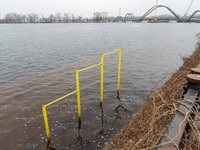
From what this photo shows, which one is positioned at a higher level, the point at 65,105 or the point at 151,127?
the point at 151,127

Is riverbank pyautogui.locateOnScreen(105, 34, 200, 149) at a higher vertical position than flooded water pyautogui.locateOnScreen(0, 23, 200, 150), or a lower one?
higher

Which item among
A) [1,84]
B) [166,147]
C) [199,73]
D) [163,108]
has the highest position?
[199,73]

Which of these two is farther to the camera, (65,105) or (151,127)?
(65,105)

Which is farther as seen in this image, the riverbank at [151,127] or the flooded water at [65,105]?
the flooded water at [65,105]

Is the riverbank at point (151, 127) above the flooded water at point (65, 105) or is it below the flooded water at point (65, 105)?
above

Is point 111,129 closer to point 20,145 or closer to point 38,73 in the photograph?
point 20,145

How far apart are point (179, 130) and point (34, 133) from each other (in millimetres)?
5195

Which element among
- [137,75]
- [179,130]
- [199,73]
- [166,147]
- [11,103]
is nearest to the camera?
[166,147]

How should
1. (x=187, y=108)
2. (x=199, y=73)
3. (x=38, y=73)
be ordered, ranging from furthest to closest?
(x=38, y=73) < (x=199, y=73) < (x=187, y=108)

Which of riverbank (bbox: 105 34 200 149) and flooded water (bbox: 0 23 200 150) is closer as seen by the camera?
riverbank (bbox: 105 34 200 149)

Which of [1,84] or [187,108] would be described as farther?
[1,84]

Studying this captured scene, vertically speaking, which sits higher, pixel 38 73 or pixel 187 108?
pixel 187 108

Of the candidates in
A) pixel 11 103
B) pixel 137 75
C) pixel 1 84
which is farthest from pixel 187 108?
pixel 1 84

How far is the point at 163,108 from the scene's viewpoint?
10.1 feet
